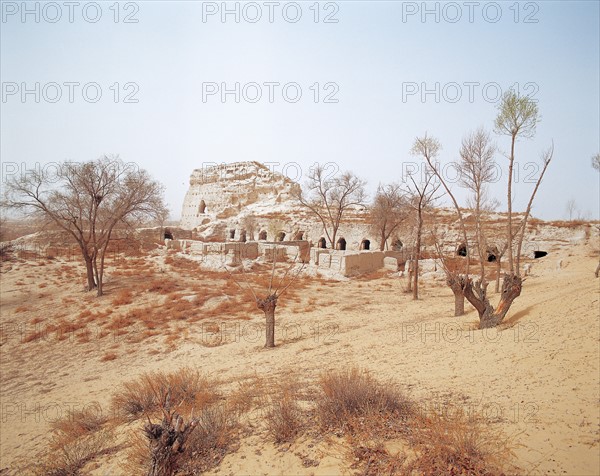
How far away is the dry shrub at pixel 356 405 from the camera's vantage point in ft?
12.5

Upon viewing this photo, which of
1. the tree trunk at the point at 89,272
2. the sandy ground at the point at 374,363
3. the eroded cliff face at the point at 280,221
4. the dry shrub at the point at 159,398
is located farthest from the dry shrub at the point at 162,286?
the eroded cliff face at the point at 280,221

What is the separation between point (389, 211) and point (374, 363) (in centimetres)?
2219

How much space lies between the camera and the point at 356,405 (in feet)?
13.3

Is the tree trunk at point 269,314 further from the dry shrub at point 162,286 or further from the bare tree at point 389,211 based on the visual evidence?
the bare tree at point 389,211

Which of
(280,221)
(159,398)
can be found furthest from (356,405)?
(280,221)

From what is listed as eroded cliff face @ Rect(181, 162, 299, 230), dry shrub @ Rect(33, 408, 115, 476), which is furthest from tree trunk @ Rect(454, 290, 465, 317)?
eroded cliff face @ Rect(181, 162, 299, 230)

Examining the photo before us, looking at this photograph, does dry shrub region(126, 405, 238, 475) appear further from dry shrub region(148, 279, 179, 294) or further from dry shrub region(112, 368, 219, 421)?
dry shrub region(148, 279, 179, 294)

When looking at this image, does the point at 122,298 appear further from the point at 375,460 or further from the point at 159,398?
the point at 375,460

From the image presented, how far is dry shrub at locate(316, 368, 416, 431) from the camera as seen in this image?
3.82 metres

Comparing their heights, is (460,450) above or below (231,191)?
below

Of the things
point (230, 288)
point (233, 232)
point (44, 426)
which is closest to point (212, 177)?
point (233, 232)

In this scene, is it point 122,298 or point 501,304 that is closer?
point 501,304

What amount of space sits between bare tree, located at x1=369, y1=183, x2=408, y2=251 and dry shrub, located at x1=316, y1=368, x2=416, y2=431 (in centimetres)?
2376

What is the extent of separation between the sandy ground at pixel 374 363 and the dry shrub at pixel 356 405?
0.39 metres
